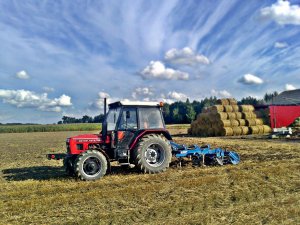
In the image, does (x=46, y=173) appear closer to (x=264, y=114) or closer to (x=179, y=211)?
(x=179, y=211)

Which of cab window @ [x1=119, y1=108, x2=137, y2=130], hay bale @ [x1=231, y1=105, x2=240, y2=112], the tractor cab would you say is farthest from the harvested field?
hay bale @ [x1=231, y1=105, x2=240, y2=112]

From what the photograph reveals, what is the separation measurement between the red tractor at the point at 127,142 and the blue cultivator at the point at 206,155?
2.25 feet

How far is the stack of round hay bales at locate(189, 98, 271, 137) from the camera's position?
2297 cm

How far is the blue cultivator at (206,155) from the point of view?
356 inches

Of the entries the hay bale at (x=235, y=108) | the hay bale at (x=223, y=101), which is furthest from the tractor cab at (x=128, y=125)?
the hay bale at (x=223, y=101)

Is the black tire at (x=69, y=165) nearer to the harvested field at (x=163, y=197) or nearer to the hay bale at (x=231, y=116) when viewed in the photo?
the harvested field at (x=163, y=197)

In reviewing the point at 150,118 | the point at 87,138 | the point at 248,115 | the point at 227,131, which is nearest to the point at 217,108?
the point at 227,131

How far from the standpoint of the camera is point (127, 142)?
817 cm

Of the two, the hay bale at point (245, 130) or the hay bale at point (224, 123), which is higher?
the hay bale at point (224, 123)

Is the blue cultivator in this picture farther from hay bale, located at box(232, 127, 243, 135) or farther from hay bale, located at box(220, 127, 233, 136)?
hay bale, located at box(232, 127, 243, 135)

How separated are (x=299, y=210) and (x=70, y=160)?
5.81 meters

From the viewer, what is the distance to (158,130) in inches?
336

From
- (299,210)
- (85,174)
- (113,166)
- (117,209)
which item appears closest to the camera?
(299,210)

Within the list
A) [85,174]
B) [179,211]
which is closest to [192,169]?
[85,174]
